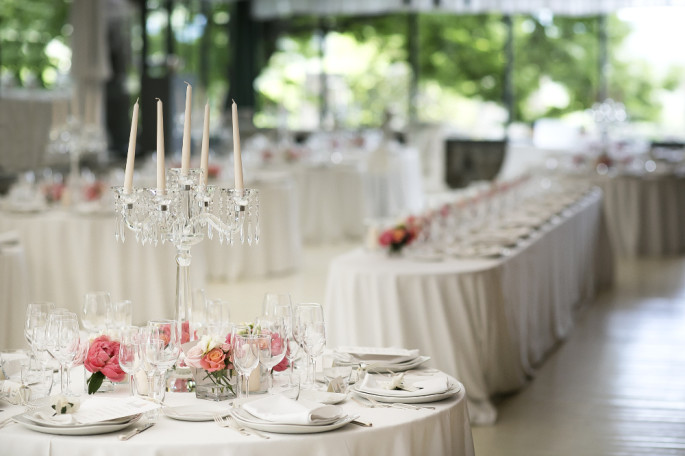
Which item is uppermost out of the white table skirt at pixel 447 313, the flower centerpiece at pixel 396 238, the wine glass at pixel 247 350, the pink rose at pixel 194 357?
the flower centerpiece at pixel 396 238

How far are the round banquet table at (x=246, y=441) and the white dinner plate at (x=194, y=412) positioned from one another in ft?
0.04

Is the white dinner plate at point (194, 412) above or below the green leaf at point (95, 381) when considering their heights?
below

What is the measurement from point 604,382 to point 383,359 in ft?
9.42

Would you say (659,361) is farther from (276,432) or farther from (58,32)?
(58,32)

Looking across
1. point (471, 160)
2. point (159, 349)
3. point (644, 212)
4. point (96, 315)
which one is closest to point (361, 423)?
point (159, 349)

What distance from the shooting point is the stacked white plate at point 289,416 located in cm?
227

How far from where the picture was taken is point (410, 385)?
8.64 ft

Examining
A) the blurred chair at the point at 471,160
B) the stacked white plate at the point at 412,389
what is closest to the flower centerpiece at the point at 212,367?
the stacked white plate at the point at 412,389

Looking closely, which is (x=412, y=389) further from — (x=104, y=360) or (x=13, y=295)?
(x=13, y=295)

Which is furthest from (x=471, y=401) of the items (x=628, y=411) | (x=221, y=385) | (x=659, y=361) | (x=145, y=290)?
(x=145, y=290)

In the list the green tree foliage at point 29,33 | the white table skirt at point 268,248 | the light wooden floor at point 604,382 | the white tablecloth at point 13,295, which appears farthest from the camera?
the green tree foliage at point 29,33

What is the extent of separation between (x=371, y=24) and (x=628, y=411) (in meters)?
13.4

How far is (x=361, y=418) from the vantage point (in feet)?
7.82

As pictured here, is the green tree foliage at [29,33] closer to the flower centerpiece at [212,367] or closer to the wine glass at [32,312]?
the wine glass at [32,312]
